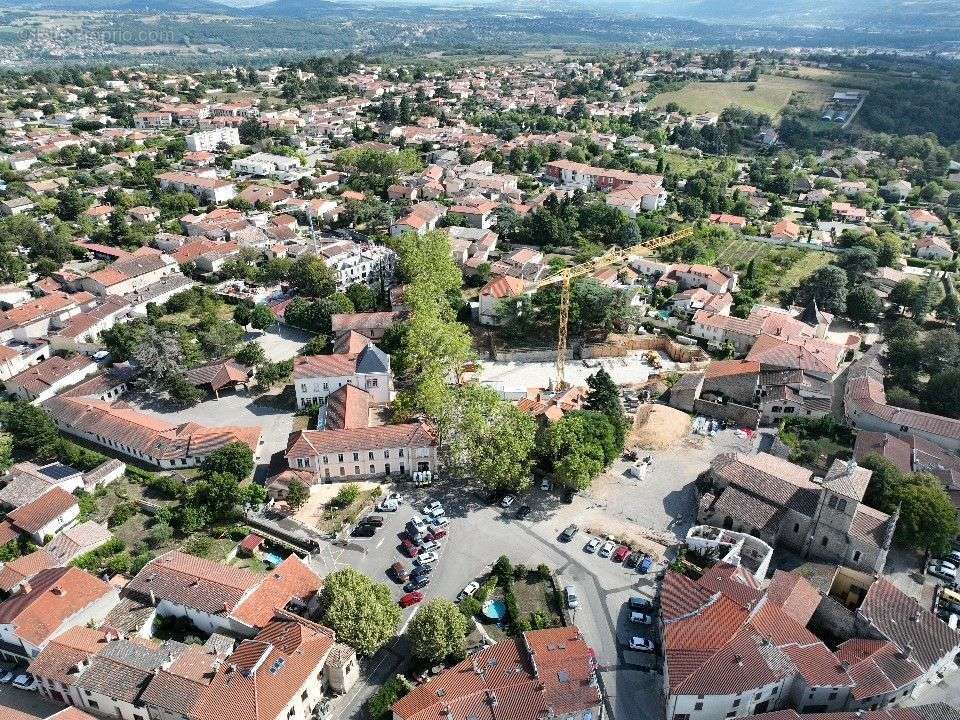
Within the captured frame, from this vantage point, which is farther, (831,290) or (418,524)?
(831,290)

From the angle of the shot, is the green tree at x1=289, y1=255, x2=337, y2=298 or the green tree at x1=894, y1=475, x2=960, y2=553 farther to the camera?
the green tree at x1=289, y1=255, x2=337, y2=298

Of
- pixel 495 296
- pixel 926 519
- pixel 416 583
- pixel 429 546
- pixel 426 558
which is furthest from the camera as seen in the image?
pixel 495 296

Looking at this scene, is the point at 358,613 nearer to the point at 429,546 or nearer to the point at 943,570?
the point at 429,546

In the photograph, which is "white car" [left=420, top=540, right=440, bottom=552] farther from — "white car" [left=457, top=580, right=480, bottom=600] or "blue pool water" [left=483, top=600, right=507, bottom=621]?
"blue pool water" [left=483, top=600, right=507, bottom=621]

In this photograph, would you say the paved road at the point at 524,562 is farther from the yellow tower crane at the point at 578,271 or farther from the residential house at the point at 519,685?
the yellow tower crane at the point at 578,271

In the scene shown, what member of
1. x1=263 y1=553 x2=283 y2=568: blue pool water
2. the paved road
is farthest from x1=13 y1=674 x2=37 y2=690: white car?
the paved road

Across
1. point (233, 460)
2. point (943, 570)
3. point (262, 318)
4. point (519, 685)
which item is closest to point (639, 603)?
point (519, 685)
